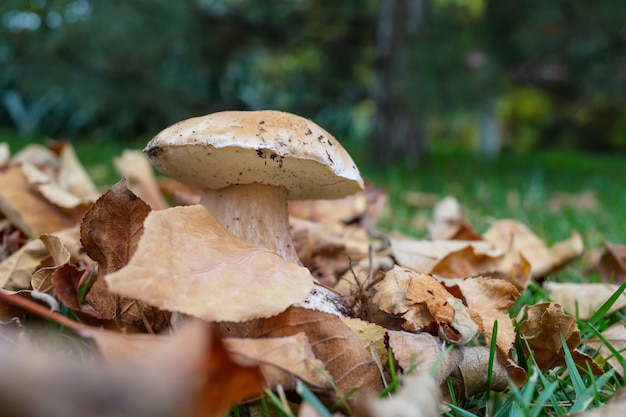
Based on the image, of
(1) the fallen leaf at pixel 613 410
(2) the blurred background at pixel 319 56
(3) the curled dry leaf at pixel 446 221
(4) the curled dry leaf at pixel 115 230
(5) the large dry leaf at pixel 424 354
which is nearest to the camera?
(1) the fallen leaf at pixel 613 410

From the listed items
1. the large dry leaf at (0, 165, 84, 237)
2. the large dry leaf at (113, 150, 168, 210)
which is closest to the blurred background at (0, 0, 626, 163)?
the large dry leaf at (113, 150, 168, 210)

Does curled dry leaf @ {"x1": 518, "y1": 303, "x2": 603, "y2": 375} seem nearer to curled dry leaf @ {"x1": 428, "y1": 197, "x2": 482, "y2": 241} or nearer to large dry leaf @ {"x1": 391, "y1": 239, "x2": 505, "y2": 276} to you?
Result: large dry leaf @ {"x1": 391, "y1": 239, "x2": 505, "y2": 276}

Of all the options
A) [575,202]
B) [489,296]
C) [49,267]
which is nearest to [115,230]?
[49,267]

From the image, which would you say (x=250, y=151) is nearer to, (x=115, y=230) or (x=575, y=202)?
(x=115, y=230)

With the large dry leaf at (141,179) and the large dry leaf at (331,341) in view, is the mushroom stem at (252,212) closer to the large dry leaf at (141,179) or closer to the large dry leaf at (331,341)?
the large dry leaf at (331,341)

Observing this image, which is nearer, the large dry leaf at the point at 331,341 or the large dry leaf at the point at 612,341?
the large dry leaf at the point at 331,341

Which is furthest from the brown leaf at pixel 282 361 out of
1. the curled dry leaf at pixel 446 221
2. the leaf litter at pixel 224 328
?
the curled dry leaf at pixel 446 221

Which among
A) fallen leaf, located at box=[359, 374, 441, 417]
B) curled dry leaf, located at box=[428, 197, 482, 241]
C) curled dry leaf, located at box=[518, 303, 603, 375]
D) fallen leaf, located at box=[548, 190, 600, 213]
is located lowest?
fallen leaf, located at box=[548, 190, 600, 213]
